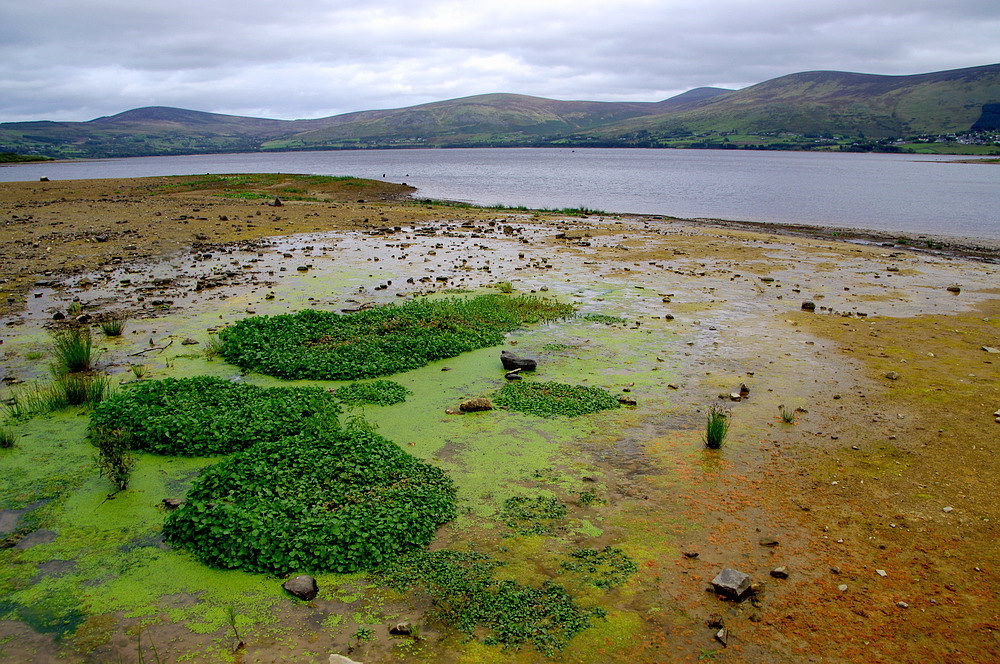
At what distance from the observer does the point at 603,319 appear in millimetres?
13039

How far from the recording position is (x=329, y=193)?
43.5 meters

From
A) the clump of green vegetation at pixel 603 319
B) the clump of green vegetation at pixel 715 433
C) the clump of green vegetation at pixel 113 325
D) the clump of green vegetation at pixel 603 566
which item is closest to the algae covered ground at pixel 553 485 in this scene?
the clump of green vegetation at pixel 603 566

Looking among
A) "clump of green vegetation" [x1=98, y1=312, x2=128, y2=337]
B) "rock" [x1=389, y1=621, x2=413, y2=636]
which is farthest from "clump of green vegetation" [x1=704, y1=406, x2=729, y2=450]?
"clump of green vegetation" [x1=98, y1=312, x2=128, y2=337]

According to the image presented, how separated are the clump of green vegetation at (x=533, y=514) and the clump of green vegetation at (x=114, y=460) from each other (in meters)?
4.07

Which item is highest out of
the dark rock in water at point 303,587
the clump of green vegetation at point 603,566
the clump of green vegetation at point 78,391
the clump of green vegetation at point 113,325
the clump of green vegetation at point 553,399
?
the clump of green vegetation at point 113,325

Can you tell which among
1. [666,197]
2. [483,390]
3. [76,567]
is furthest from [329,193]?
[76,567]

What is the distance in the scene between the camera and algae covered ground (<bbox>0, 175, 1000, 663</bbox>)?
15.2 feet

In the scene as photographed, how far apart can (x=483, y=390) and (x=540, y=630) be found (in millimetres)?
4943

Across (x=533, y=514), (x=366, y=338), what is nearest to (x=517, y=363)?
(x=366, y=338)

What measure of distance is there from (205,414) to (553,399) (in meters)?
4.68

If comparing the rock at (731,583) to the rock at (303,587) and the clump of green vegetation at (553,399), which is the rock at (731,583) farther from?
the clump of green vegetation at (553,399)

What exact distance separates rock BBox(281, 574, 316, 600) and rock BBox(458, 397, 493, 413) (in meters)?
3.81

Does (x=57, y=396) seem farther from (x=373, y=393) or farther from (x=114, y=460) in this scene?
(x=373, y=393)

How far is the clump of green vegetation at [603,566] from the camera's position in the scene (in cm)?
→ 520
